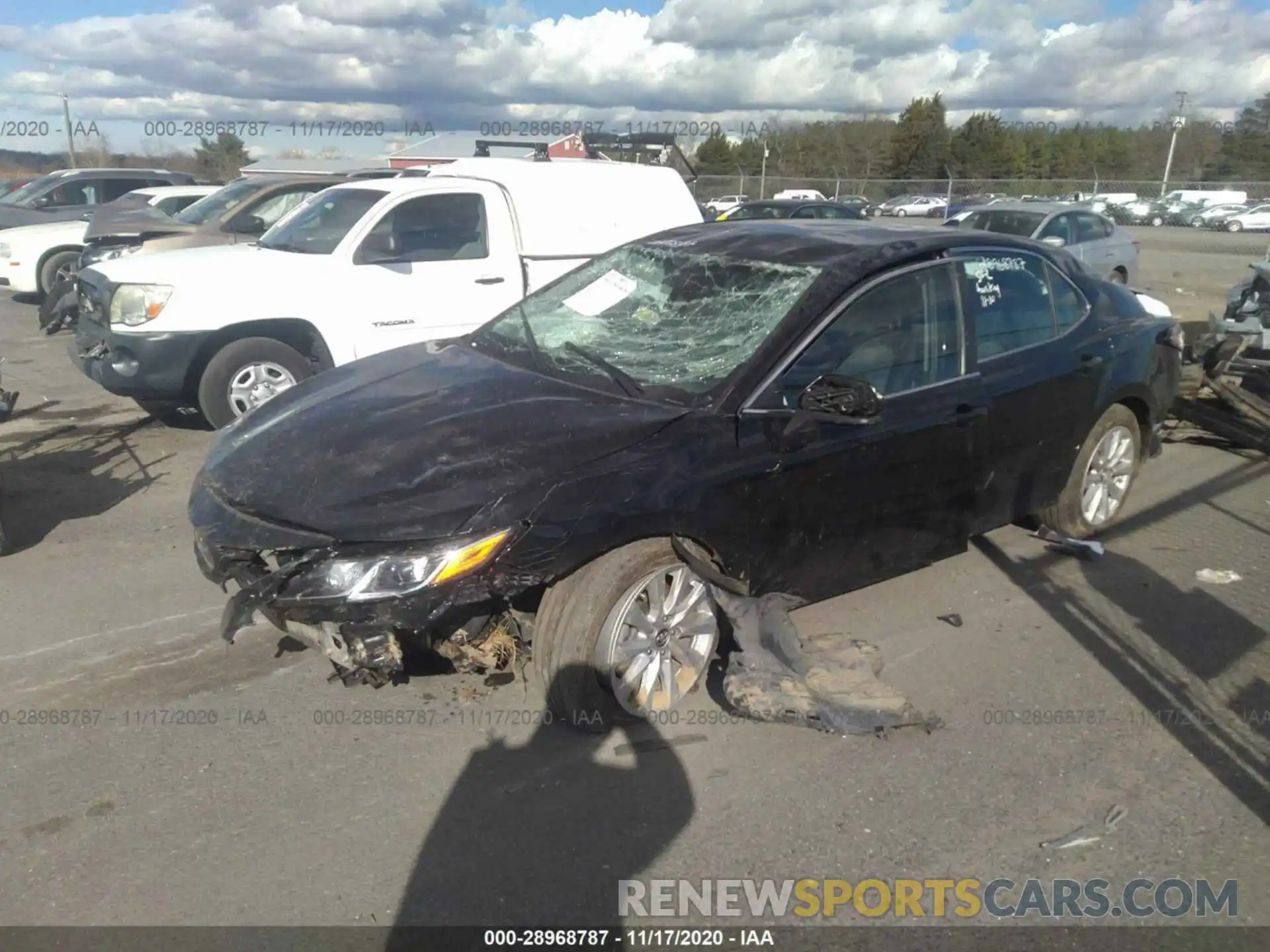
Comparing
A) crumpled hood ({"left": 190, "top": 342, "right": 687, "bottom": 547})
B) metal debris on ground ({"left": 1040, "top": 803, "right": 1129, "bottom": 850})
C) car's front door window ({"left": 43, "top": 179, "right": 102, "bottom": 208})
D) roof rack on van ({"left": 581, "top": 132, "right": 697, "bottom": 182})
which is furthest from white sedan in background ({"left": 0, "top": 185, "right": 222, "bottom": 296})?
metal debris on ground ({"left": 1040, "top": 803, "right": 1129, "bottom": 850})

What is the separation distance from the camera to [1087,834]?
3172 millimetres

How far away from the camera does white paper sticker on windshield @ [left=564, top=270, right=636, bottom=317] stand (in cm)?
466

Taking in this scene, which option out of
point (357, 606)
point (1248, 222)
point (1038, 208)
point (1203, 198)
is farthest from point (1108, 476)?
point (1203, 198)

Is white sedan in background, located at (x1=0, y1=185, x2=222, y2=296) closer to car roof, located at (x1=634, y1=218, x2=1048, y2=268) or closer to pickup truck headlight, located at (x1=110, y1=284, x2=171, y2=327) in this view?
pickup truck headlight, located at (x1=110, y1=284, x2=171, y2=327)

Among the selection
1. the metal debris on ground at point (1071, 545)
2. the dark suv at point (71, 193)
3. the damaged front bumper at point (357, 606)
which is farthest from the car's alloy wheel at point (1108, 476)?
the dark suv at point (71, 193)

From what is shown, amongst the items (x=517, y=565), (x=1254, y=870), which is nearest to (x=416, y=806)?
(x=517, y=565)

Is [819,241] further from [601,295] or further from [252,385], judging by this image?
[252,385]

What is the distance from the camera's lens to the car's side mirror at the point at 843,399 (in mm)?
3637

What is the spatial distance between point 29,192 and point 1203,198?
49.1 meters

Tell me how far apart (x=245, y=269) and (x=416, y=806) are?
535 cm

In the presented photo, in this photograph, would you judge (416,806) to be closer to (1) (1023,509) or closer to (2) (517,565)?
(2) (517,565)

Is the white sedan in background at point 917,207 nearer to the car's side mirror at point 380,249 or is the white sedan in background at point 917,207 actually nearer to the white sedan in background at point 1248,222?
the white sedan in background at point 1248,222

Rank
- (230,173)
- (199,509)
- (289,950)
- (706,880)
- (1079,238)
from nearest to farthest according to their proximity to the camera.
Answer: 1. (289,950)
2. (706,880)
3. (199,509)
4. (1079,238)
5. (230,173)

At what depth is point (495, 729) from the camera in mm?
3678
